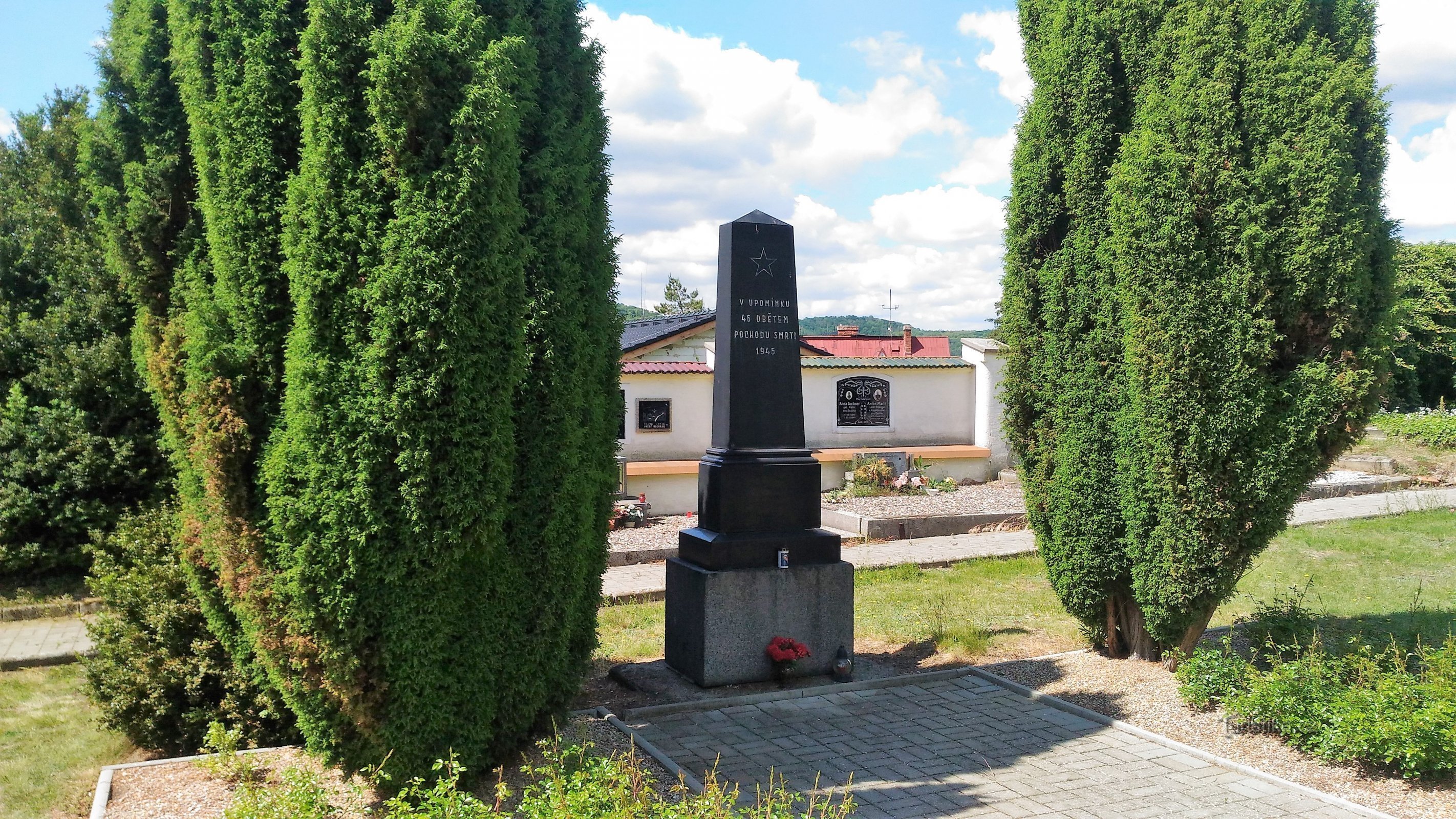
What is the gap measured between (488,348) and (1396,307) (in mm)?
5441

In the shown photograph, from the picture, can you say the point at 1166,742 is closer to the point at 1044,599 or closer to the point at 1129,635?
the point at 1129,635

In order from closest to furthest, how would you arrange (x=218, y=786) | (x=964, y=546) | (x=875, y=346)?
(x=218, y=786) → (x=964, y=546) → (x=875, y=346)

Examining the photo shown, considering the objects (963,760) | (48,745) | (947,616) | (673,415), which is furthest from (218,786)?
(673,415)

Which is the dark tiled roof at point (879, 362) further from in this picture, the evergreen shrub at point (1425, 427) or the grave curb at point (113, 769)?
the grave curb at point (113, 769)

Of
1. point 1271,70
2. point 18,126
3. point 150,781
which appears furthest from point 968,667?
point 18,126

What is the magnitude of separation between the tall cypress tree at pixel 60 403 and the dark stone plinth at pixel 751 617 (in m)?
5.50

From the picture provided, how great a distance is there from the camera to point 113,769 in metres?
4.70

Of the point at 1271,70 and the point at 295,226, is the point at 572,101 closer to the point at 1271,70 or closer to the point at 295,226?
the point at 295,226

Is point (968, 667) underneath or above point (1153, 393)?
underneath

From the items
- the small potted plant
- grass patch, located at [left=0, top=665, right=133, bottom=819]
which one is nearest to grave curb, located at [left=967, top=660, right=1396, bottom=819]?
the small potted plant

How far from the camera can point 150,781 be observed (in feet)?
15.0

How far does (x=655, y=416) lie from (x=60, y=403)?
8.84 metres

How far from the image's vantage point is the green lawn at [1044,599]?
7742 millimetres

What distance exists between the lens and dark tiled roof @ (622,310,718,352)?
1861 cm
